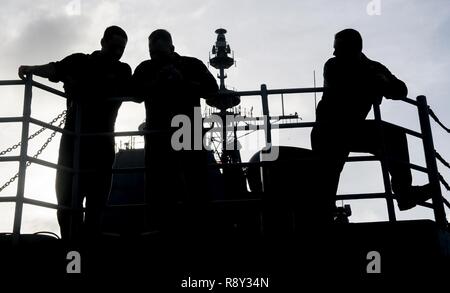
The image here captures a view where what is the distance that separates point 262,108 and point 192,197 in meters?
1.03

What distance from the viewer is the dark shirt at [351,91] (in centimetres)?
496

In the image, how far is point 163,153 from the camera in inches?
183

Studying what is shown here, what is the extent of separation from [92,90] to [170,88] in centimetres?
82

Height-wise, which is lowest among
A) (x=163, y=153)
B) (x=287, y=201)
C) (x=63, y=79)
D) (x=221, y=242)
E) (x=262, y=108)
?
(x=221, y=242)

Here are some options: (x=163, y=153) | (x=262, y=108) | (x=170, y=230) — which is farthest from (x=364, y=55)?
(x=170, y=230)

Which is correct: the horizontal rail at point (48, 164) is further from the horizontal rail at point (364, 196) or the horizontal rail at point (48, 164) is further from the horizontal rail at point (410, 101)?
the horizontal rail at point (410, 101)

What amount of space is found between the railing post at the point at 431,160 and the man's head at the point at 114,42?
3005mm

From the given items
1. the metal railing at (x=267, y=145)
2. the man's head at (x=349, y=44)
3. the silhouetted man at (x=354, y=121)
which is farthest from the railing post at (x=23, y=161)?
the man's head at (x=349, y=44)

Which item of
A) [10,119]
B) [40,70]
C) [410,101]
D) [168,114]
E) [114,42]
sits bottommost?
[10,119]

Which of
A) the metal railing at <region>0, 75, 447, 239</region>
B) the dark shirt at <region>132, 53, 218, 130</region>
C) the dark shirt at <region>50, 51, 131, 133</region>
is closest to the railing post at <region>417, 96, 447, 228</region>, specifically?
the metal railing at <region>0, 75, 447, 239</region>

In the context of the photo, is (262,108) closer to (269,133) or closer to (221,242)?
(269,133)

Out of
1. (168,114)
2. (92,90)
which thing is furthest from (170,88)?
(92,90)

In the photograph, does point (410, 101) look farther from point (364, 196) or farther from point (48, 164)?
point (48, 164)

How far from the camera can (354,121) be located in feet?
16.3
